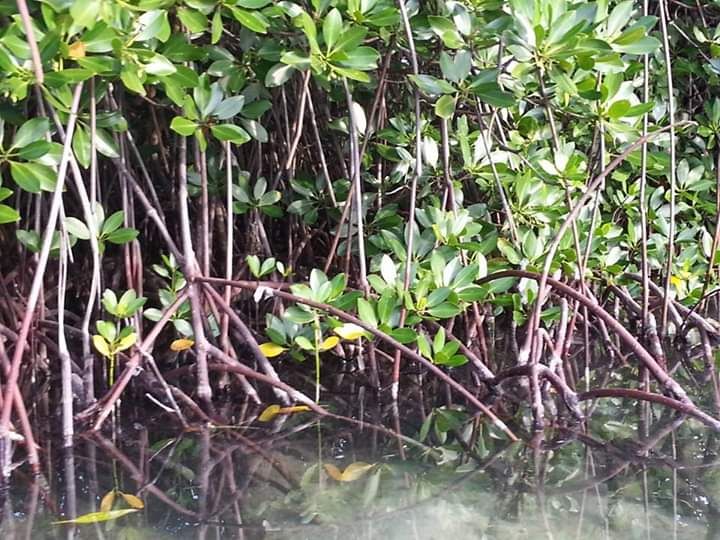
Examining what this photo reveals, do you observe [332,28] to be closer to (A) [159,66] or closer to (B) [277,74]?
(B) [277,74]

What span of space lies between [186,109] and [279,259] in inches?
31.3

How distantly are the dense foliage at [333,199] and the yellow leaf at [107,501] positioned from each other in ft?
0.72

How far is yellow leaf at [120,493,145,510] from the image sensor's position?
1147 mm

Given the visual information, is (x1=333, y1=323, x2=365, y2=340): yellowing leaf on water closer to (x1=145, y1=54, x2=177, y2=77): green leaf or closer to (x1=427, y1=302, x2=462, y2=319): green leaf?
(x1=427, y1=302, x2=462, y2=319): green leaf

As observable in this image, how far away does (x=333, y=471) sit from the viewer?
4.23ft

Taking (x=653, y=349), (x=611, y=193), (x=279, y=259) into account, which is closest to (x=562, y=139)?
(x=611, y=193)

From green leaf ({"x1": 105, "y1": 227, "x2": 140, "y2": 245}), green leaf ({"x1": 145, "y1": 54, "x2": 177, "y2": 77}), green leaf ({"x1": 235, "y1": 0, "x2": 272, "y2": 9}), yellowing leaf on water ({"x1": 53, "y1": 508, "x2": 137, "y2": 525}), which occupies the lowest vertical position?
yellowing leaf on water ({"x1": 53, "y1": 508, "x2": 137, "y2": 525})

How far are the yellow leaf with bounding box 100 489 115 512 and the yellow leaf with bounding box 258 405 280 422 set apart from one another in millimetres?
370

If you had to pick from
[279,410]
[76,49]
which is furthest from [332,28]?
[279,410]

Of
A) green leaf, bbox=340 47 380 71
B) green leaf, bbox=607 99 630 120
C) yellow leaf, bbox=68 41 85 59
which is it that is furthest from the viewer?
green leaf, bbox=607 99 630 120

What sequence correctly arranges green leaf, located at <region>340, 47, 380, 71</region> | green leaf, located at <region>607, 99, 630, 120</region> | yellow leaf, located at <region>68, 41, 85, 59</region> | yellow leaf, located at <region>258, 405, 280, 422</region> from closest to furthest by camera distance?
yellow leaf, located at <region>68, 41, 85, 59</region>, green leaf, located at <region>340, 47, 380, 71</region>, yellow leaf, located at <region>258, 405, 280, 422</region>, green leaf, located at <region>607, 99, 630, 120</region>

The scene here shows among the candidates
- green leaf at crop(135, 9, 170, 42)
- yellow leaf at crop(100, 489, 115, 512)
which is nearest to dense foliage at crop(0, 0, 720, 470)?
green leaf at crop(135, 9, 170, 42)

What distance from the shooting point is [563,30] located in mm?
1364

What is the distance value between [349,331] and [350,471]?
0.28 meters
